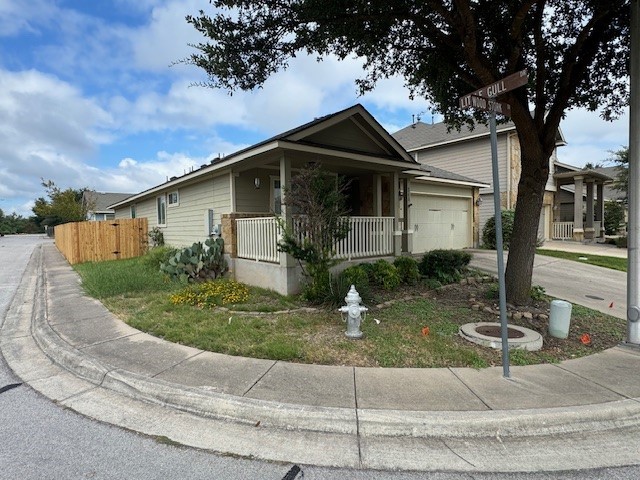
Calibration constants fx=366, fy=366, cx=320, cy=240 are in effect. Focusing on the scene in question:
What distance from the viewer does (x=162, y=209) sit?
1546 cm

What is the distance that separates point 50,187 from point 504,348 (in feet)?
151

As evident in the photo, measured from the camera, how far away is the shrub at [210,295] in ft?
22.8

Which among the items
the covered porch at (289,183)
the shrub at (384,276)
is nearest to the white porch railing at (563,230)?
the covered porch at (289,183)

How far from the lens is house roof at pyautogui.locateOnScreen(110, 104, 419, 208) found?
7.52 m

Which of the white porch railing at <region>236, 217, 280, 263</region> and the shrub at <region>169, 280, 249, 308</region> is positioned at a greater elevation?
the white porch railing at <region>236, 217, 280, 263</region>

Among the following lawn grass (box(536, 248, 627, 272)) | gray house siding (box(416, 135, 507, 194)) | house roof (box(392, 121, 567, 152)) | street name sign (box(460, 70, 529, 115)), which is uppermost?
house roof (box(392, 121, 567, 152))

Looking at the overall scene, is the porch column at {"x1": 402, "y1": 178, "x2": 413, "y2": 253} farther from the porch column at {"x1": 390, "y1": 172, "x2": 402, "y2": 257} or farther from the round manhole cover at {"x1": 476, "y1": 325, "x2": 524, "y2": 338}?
the round manhole cover at {"x1": 476, "y1": 325, "x2": 524, "y2": 338}

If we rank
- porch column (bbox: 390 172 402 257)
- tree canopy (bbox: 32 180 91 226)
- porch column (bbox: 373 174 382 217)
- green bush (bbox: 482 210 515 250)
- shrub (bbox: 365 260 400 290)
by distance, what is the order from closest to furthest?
shrub (bbox: 365 260 400 290), porch column (bbox: 390 172 402 257), porch column (bbox: 373 174 382 217), green bush (bbox: 482 210 515 250), tree canopy (bbox: 32 180 91 226)

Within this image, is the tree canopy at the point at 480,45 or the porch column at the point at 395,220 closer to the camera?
the tree canopy at the point at 480,45

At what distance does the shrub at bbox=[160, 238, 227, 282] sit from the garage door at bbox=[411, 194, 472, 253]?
7.06 metres

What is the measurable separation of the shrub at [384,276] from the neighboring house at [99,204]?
118 feet

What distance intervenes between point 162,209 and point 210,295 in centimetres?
969

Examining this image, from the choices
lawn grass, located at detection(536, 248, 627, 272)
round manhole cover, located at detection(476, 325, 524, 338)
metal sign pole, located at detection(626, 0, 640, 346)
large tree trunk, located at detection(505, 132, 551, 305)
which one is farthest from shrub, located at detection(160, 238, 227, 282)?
lawn grass, located at detection(536, 248, 627, 272)

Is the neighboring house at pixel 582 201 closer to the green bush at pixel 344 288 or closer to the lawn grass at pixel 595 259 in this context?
the lawn grass at pixel 595 259
